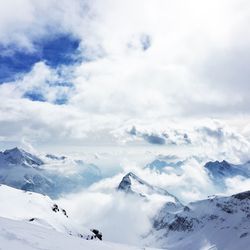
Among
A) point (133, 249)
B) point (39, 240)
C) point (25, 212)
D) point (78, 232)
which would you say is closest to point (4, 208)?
point (25, 212)

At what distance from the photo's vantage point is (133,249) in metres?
63.9

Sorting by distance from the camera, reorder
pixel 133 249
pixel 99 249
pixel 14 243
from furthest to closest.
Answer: pixel 133 249
pixel 99 249
pixel 14 243

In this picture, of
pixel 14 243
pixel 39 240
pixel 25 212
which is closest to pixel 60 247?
pixel 39 240

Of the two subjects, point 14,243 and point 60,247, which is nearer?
point 14,243

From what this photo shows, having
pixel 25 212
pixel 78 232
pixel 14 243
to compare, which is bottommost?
pixel 14 243

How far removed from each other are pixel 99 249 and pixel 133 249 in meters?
12.4

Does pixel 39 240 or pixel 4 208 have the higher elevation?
pixel 4 208

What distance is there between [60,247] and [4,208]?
490 ft

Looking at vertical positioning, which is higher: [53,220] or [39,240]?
[53,220]

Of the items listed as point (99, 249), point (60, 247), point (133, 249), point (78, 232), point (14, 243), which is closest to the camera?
point (14, 243)

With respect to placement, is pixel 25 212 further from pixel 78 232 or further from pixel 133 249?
pixel 133 249

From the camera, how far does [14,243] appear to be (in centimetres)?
4306

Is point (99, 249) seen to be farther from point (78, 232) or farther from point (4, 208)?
point (4, 208)

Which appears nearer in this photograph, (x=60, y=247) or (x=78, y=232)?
(x=60, y=247)
